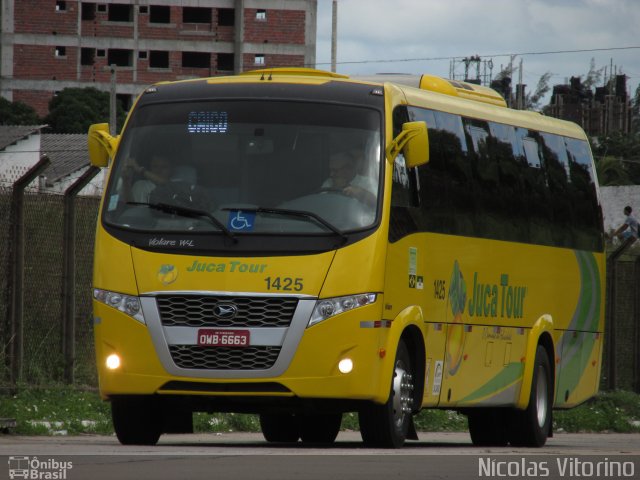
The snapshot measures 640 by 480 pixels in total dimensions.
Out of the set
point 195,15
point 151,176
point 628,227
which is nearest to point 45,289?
point 151,176

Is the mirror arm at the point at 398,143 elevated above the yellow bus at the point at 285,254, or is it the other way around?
the mirror arm at the point at 398,143

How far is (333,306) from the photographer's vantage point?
13.2 m

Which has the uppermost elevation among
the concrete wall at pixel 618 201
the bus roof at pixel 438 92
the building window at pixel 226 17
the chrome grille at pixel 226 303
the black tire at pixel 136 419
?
the building window at pixel 226 17

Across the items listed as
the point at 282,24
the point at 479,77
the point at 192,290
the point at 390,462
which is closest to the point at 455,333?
the point at 192,290

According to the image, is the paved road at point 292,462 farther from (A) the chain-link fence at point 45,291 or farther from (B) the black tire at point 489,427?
(B) the black tire at point 489,427

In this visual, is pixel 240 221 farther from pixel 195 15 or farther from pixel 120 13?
pixel 195 15

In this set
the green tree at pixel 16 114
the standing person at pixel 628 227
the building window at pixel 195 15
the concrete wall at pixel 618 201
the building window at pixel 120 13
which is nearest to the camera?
the standing person at pixel 628 227

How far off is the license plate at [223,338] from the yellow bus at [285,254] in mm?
12

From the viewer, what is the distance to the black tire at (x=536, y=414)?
690 inches

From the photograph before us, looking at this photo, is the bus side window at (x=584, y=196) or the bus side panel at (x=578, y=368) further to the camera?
the bus side window at (x=584, y=196)

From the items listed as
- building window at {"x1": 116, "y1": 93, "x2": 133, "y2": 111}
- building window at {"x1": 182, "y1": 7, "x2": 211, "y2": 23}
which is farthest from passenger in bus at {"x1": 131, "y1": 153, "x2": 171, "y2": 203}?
building window at {"x1": 182, "y1": 7, "x2": 211, "y2": 23}

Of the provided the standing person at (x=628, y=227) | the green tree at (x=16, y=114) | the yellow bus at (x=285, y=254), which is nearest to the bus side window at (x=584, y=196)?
the yellow bus at (x=285, y=254)

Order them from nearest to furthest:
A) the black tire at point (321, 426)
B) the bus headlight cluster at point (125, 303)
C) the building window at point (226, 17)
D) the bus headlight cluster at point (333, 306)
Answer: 1. the bus headlight cluster at point (333, 306)
2. the bus headlight cluster at point (125, 303)
3. the black tire at point (321, 426)
4. the building window at point (226, 17)

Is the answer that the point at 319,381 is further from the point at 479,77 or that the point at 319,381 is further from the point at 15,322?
the point at 479,77
